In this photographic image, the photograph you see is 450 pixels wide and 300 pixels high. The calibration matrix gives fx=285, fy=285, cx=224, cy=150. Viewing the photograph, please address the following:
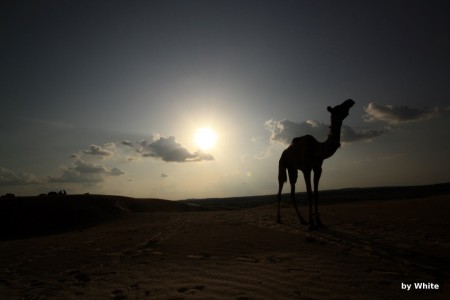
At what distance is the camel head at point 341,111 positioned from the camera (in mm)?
8555

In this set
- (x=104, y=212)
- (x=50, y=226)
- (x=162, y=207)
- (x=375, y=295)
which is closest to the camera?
(x=375, y=295)

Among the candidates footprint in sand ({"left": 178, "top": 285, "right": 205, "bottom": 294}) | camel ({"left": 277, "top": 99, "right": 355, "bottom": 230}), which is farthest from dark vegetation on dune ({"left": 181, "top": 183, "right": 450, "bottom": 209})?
footprint in sand ({"left": 178, "top": 285, "right": 205, "bottom": 294})

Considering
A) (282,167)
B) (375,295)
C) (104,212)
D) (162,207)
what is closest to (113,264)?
(375,295)

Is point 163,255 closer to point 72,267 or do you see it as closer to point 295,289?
point 72,267

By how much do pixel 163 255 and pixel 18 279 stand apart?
256 centimetres

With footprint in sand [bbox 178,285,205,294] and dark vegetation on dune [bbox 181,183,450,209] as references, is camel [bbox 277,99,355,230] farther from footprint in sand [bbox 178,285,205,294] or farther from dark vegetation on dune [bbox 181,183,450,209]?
dark vegetation on dune [bbox 181,183,450,209]

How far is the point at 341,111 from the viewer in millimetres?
8547

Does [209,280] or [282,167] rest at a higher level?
[282,167]

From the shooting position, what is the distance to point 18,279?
504 cm

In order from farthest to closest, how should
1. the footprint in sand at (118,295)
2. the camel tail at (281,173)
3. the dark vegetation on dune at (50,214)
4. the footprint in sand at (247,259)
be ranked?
the dark vegetation on dune at (50,214), the camel tail at (281,173), the footprint in sand at (247,259), the footprint in sand at (118,295)

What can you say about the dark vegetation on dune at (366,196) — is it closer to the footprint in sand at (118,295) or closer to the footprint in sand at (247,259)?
the footprint in sand at (247,259)

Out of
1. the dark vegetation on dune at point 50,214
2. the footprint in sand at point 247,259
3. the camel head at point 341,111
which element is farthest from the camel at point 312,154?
the dark vegetation on dune at point 50,214

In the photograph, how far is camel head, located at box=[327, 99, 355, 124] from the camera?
28.1 ft

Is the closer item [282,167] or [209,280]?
[209,280]
